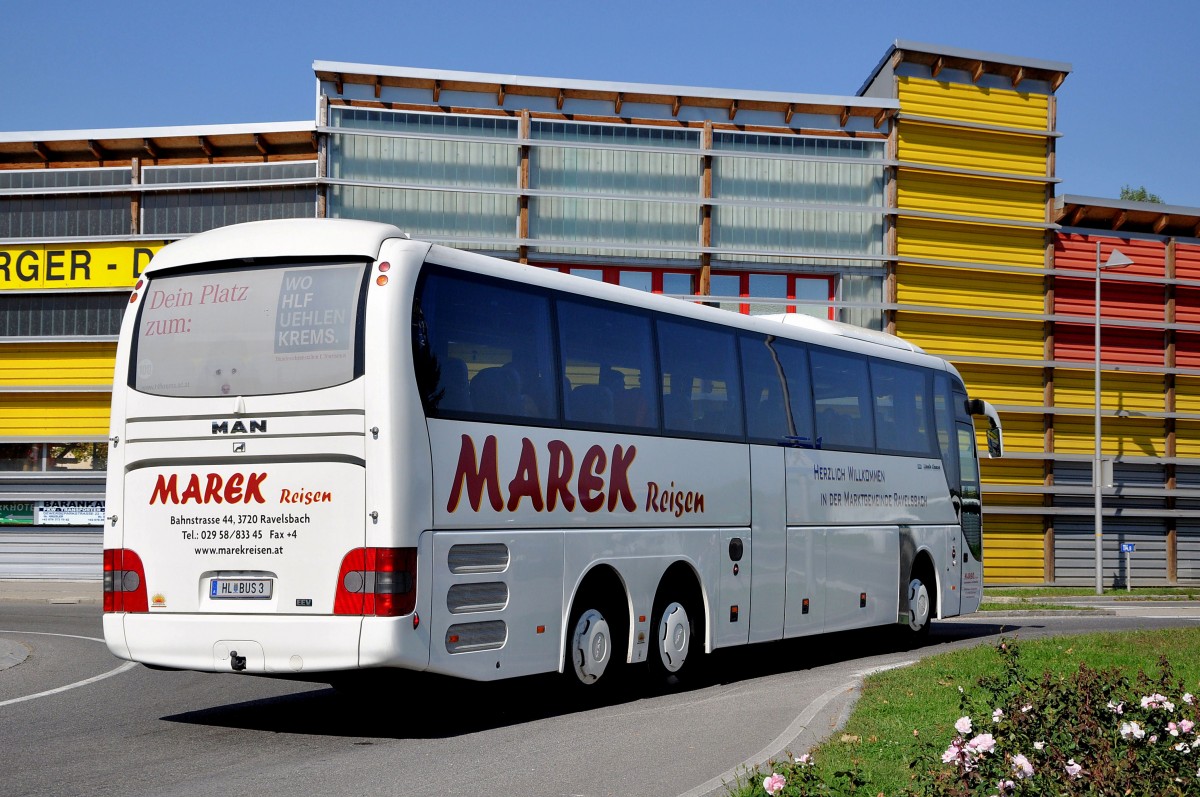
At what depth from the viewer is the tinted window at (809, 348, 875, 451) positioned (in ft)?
52.1

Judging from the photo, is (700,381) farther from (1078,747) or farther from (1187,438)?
(1187,438)

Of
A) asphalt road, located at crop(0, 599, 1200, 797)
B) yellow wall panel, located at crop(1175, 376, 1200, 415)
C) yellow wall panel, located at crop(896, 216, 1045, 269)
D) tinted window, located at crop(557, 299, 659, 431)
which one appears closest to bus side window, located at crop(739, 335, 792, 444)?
tinted window, located at crop(557, 299, 659, 431)

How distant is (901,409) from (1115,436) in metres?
23.9

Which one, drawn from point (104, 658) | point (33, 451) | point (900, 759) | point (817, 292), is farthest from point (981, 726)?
point (33, 451)

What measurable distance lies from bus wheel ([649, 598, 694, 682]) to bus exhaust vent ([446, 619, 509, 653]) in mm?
2458

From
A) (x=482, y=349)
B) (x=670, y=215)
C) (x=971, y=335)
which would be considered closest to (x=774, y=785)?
(x=482, y=349)

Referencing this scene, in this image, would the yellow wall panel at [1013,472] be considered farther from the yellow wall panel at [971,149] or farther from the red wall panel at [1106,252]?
the yellow wall panel at [971,149]

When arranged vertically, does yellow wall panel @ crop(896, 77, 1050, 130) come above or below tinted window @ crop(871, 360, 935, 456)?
above

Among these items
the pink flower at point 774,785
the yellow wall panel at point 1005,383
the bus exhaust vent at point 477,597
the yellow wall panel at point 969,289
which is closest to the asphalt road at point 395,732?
the bus exhaust vent at point 477,597

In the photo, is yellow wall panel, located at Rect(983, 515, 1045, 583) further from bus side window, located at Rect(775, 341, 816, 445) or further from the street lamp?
bus side window, located at Rect(775, 341, 816, 445)

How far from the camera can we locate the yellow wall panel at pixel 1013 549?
37.9 metres

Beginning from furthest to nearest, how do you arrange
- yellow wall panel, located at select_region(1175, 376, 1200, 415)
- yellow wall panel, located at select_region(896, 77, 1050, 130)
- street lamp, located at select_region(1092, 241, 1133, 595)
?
yellow wall panel, located at select_region(1175, 376, 1200, 415)
yellow wall panel, located at select_region(896, 77, 1050, 130)
street lamp, located at select_region(1092, 241, 1133, 595)

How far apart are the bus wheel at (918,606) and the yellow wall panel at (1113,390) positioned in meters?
21.6

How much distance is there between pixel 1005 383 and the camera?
37938 mm
